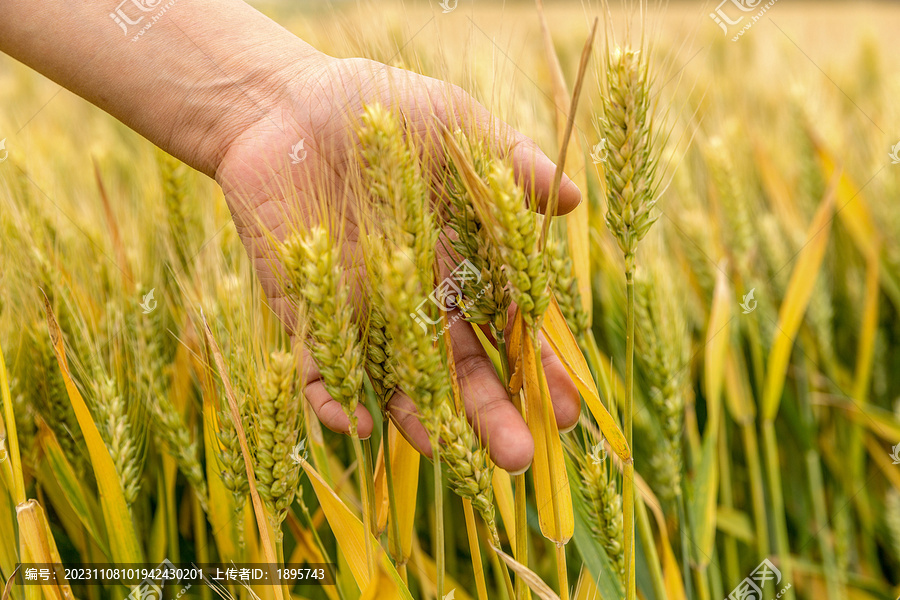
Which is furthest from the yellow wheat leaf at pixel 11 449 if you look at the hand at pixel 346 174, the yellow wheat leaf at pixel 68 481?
the hand at pixel 346 174

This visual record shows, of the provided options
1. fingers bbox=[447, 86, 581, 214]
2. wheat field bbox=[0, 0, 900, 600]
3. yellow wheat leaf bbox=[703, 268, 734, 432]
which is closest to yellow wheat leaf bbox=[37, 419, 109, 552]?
wheat field bbox=[0, 0, 900, 600]

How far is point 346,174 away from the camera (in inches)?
32.9

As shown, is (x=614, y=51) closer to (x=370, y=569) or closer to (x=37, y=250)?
(x=370, y=569)

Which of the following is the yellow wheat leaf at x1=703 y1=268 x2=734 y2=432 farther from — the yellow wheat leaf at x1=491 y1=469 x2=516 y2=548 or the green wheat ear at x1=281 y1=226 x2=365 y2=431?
the green wheat ear at x1=281 y1=226 x2=365 y2=431

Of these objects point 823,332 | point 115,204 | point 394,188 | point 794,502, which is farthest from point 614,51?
point 794,502

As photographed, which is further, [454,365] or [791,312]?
[791,312]

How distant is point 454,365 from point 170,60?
Result: 0.74 m

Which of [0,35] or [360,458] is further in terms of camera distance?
[0,35]

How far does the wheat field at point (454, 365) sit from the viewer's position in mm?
589

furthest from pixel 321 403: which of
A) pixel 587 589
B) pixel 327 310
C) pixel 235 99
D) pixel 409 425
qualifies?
pixel 235 99

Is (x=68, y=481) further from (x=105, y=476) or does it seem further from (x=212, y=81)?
(x=212, y=81)

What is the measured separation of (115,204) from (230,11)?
0.46m

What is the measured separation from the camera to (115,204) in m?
1.17

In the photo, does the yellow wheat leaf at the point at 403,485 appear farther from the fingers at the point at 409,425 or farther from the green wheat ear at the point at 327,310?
the green wheat ear at the point at 327,310
